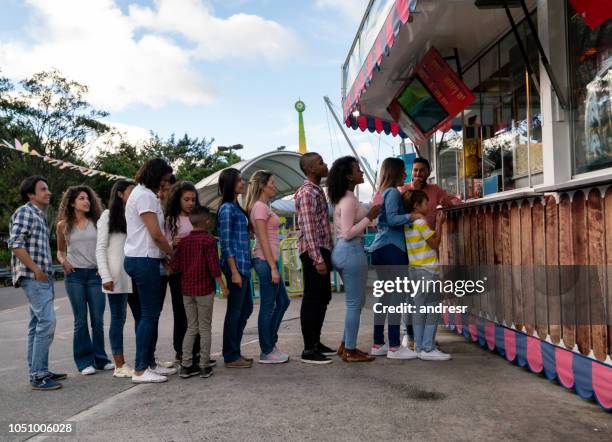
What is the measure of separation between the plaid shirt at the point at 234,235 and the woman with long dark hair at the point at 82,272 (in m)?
1.26

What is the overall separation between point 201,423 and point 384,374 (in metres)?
1.70

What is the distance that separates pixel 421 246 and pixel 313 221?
0.99 metres

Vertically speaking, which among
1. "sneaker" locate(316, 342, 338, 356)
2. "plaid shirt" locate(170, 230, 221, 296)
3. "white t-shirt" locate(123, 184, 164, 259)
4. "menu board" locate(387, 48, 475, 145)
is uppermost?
"menu board" locate(387, 48, 475, 145)

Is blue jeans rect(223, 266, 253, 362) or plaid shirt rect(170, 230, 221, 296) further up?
plaid shirt rect(170, 230, 221, 296)

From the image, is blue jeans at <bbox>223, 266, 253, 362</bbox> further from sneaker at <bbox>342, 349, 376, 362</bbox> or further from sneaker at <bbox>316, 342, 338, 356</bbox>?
sneaker at <bbox>342, 349, 376, 362</bbox>

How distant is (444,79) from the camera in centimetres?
645

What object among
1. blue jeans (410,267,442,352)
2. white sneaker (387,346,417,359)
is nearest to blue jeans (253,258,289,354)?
white sneaker (387,346,417,359)

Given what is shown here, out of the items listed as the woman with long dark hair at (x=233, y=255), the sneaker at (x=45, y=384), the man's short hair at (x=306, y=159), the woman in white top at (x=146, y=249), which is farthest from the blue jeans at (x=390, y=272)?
the sneaker at (x=45, y=384)

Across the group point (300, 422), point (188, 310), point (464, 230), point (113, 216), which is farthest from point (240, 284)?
point (464, 230)

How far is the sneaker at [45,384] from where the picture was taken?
182 inches

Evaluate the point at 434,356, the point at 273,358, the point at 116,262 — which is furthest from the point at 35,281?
the point at 434,356

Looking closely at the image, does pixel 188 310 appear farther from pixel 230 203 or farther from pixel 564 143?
pixel 564 143

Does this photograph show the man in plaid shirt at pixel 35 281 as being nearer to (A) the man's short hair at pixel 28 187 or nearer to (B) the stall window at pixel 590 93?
(A) the man's short hair at pixel 28 187

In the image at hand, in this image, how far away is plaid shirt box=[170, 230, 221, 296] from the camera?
477 cm
